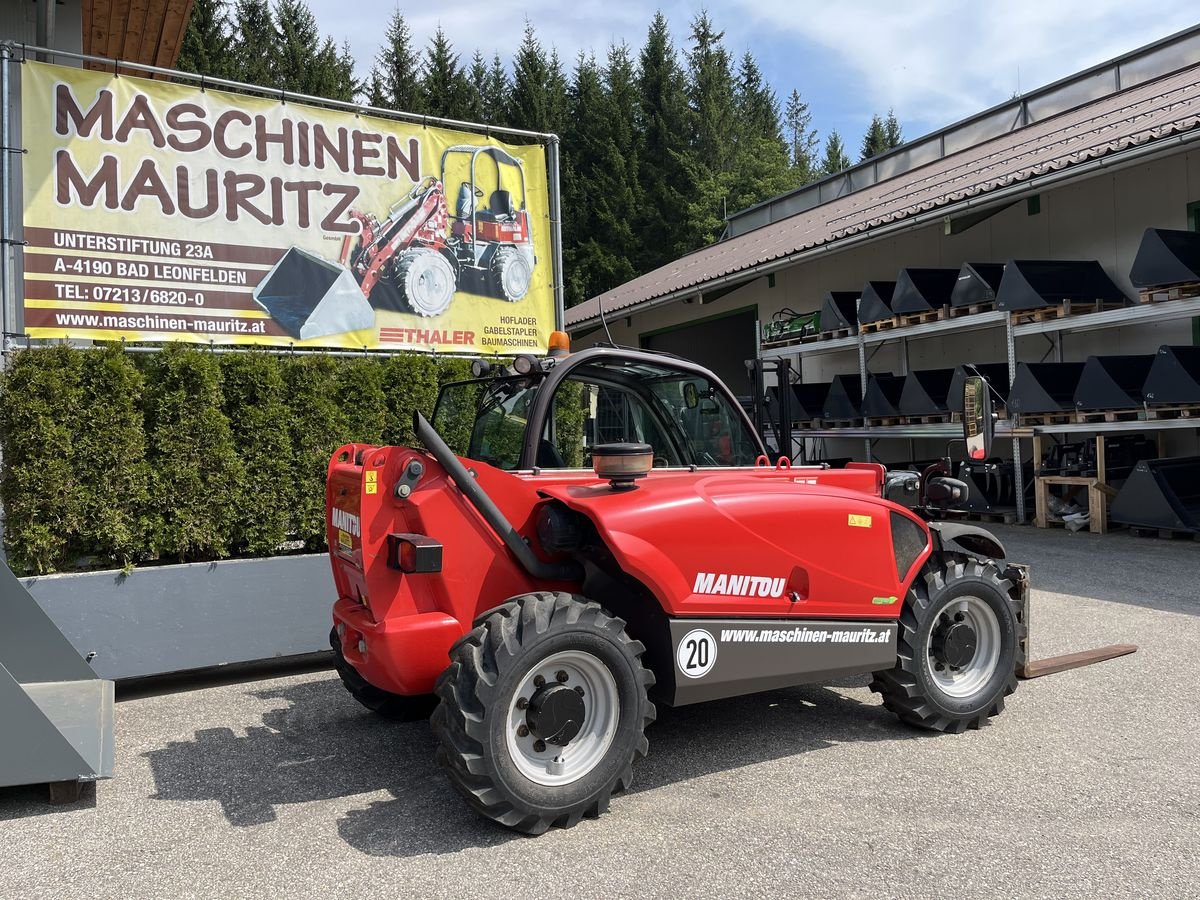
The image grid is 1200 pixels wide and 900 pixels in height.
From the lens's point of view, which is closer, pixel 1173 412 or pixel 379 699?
pixel 379 699

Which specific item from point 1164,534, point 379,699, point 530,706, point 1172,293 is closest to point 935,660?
point 530,706

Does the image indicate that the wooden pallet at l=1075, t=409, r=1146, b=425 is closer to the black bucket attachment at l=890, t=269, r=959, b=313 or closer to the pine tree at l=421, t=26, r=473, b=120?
the black bucket attachment at l=890, t=269, r=959, b=313

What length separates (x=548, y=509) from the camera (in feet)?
13.0

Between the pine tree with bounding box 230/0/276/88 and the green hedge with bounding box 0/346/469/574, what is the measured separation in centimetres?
2685

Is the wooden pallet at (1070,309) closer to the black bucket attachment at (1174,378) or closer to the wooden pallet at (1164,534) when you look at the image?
the black bucket attachment at (1174,378)

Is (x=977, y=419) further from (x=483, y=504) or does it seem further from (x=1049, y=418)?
(x=1049, y=418)

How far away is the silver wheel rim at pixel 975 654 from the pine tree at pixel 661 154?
35.8 m

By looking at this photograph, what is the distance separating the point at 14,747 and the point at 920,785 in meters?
3.60

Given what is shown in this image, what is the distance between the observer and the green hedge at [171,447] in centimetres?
527

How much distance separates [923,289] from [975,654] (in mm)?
10085

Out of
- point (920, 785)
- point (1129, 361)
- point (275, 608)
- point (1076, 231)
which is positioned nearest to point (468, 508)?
point (920, 785)

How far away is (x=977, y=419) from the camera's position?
3.89 meters

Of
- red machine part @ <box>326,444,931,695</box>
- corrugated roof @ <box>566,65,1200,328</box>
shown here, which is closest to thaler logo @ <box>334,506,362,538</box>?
red machine part @ <box>326,444,931,695</box>

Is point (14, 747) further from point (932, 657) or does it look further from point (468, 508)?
point (932, 657)
